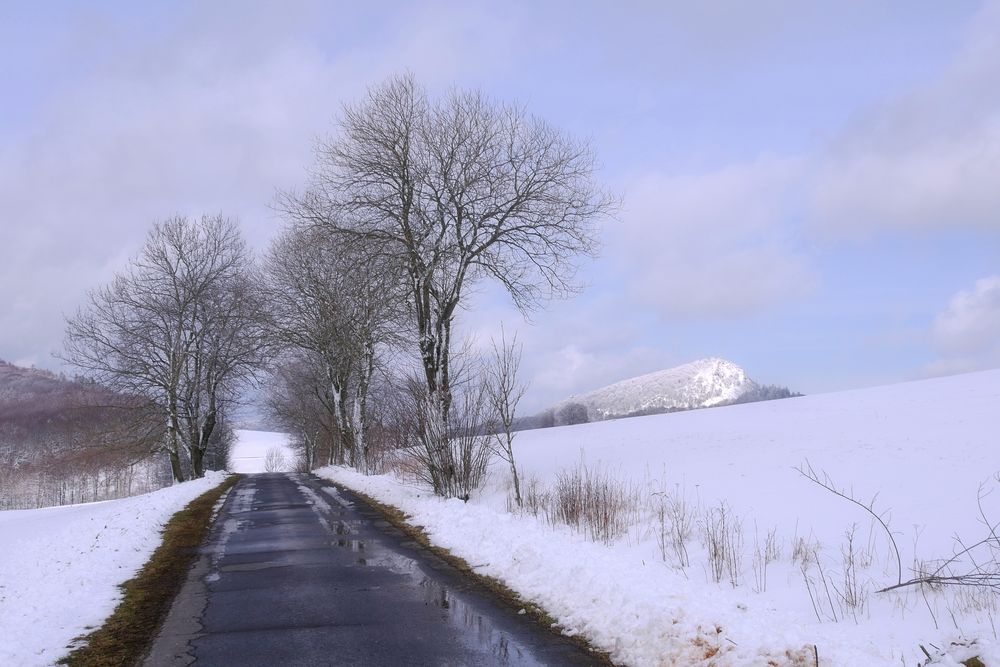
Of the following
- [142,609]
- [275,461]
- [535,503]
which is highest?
[535,503]

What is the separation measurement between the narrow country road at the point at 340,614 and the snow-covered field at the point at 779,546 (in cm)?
69

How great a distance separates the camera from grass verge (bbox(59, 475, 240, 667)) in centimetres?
603

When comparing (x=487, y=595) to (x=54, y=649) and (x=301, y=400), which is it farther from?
(x=301, y=400)

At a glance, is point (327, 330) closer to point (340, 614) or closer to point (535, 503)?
point (535, 503)

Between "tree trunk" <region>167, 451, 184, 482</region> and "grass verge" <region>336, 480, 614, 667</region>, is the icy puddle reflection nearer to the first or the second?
"grass verge" <region>336, 480, 614, 667</region>

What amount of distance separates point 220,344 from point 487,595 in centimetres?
3338

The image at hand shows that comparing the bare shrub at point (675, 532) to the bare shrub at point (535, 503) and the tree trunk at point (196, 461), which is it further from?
the tree trunk at point (196, 461)

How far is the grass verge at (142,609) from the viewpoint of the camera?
6031 millimetres

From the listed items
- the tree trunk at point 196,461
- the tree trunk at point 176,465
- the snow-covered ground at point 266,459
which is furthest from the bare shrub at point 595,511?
the snow-covered ground at point 266,459

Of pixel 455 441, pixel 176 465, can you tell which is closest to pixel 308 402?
pixel 176 465

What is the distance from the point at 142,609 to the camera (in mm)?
7727

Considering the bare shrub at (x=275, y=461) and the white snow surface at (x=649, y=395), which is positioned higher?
the white snow surface at (x=649, y=395)

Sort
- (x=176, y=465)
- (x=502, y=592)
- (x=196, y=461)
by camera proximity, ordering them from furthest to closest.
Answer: (x=196, y=461), (x=176, y=465), (x=502, y=592)

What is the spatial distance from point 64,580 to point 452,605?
5391mm
